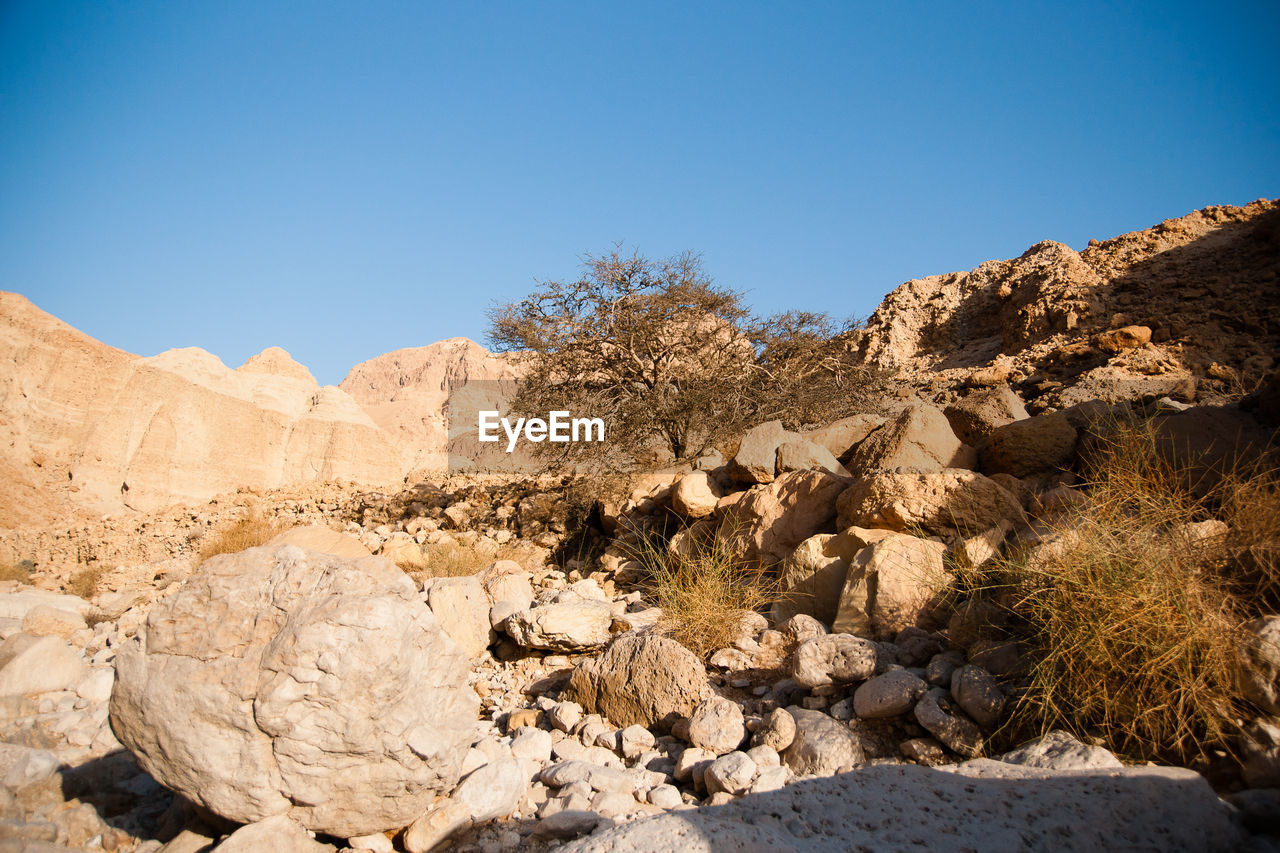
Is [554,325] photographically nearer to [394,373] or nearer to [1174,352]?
[1174,352]

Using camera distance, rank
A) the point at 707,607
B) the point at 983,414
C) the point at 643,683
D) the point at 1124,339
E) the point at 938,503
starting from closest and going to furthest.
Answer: the point at 643,683, the point at 707,607, the point at 938,503, the point at 983,414, the point at 1124,339

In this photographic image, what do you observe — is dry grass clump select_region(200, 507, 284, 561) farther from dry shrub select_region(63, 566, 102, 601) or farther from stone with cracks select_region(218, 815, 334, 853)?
stone with cracks select_region(218, 815, 334, 853)

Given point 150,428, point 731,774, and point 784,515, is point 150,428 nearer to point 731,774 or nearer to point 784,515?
point 784,515

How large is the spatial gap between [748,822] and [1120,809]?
1227 millimetres

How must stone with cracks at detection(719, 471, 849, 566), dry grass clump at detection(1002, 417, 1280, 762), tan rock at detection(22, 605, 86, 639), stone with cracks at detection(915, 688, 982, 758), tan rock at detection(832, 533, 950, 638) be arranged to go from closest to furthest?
dry grass clump at detection(1002, 417, 1280, 762) < stone with cracks at detection(915, 688, 982, 758) < tan rock at detection(832, 533, 950, 638) < stone with cracks at detection(719, 471, 849, 566) < tan rock at detection(22, 605, 86, 639)

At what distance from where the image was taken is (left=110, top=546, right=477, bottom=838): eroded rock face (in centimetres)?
239

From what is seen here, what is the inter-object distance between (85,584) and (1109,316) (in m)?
17.2

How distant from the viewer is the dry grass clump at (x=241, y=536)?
8.48 metres

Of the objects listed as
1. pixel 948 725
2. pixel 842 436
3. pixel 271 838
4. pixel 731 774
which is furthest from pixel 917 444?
pixel 271 838

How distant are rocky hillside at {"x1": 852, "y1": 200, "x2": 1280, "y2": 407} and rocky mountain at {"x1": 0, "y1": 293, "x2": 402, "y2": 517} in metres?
14.1

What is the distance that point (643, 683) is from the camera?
3.75m

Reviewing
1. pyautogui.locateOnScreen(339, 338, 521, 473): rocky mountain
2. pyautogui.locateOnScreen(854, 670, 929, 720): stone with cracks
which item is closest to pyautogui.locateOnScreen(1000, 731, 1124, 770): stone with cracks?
pyautogui.locateOnScreen(854, 670, 929, 720): stone with cracks

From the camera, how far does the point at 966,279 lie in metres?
16.0

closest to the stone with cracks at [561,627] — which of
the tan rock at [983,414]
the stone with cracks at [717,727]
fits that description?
the stone with cracks at [717,727]
